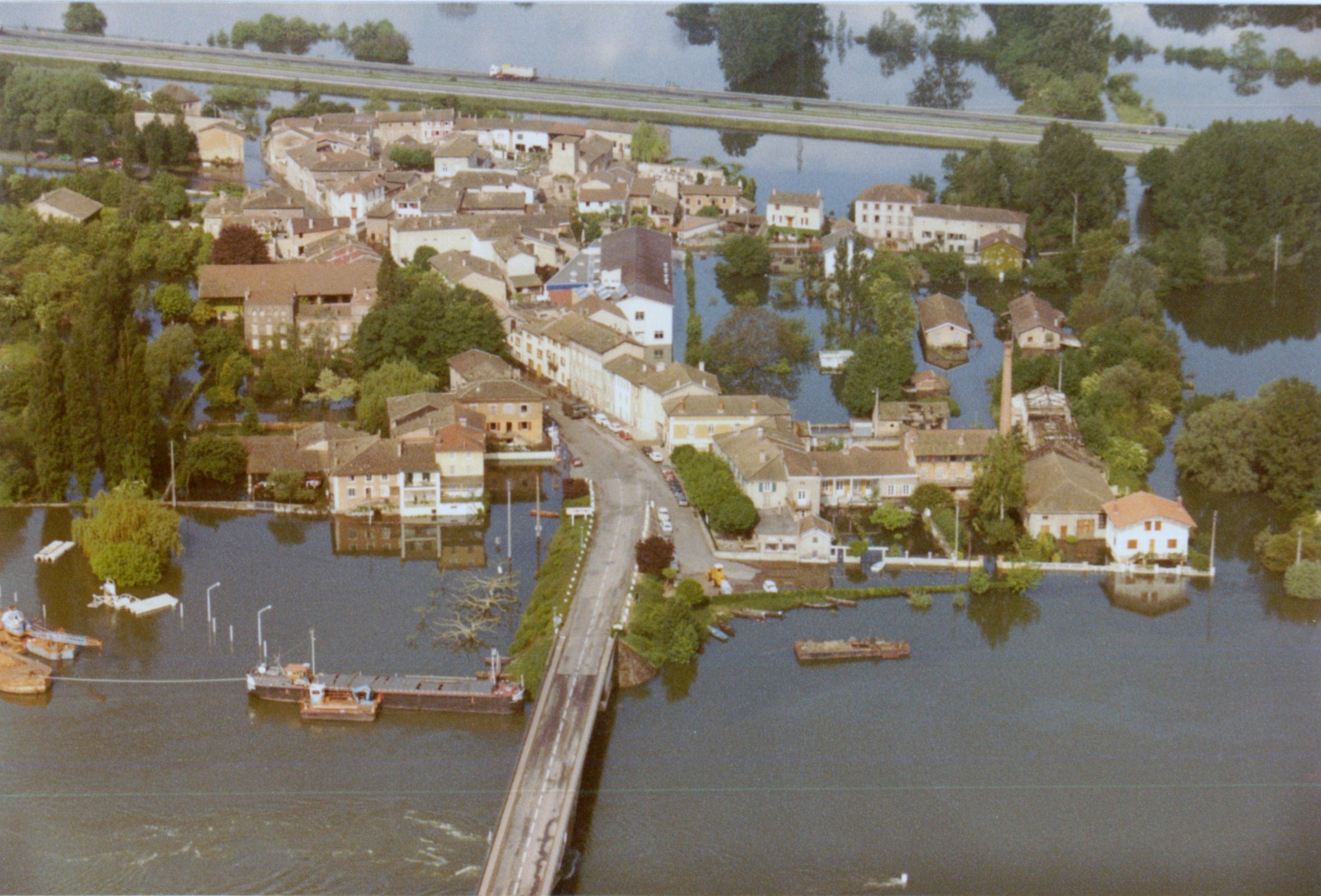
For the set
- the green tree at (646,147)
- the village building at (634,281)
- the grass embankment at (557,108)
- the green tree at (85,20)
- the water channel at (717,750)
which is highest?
the green tree at (85,20)

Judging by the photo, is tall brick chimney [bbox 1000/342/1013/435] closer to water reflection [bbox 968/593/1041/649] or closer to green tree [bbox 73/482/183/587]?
water reflection [bbox 968/593/1041/649]

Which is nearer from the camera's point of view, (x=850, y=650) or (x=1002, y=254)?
(x=850, y=650)

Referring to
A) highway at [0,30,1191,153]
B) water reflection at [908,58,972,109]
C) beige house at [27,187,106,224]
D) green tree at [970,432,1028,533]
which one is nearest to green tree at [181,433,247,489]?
green tree at [970,432,1028,533]

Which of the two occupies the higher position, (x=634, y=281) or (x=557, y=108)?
(x=557, y=108)

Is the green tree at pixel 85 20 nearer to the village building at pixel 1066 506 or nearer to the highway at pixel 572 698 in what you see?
the highway at pixel 572 698

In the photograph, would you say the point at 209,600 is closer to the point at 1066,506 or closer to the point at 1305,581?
the point at 1066,506

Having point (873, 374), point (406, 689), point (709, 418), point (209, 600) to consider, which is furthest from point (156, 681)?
point (873, 374)

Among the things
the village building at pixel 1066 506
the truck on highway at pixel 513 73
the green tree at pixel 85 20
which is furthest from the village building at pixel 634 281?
the green tree at pixel 85 20
